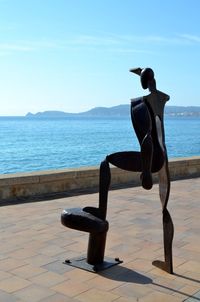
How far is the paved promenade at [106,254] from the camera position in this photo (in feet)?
14.6

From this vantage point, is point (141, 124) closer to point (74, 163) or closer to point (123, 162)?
point (123, 162)

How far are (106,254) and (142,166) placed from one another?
1.30 meters

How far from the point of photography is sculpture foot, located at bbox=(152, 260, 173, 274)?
5023 mm

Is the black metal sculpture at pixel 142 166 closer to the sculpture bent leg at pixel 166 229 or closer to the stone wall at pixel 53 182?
the sculpture bent leg at pixel 166 229

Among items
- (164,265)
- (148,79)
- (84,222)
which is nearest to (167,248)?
(164,265)

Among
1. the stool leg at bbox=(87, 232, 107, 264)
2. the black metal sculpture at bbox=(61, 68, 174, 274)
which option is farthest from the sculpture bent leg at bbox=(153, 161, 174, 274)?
the stool leg at bbox=(87, 232, 107, 264)

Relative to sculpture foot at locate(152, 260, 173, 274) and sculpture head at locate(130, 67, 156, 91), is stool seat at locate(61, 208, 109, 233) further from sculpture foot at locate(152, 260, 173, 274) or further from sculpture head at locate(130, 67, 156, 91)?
sculpture head at locate(130, 67, 156, 91)

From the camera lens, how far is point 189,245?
5.98 metres

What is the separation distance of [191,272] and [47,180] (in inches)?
181

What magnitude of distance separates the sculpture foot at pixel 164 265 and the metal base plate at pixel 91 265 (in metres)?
0.39

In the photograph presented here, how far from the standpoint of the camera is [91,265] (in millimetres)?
5184

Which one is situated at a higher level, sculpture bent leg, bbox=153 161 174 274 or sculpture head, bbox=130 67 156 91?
sculpture head, bbox=130 67 156 91

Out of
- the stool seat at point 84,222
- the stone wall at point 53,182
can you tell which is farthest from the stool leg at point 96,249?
the stone wall at point 53,182

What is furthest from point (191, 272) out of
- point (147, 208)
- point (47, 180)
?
point (47, 180)
